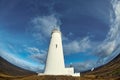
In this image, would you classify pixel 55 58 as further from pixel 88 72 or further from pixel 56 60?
pixel 88 72

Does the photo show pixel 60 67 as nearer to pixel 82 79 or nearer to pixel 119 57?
pixel 82 79

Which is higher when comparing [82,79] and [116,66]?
[116,66]

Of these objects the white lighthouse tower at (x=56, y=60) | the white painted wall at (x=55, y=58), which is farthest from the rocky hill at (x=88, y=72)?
the white painted wall at (x=55, y=58)

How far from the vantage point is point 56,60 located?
38.4 m

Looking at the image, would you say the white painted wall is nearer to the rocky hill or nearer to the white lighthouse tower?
the white lighthouse tower

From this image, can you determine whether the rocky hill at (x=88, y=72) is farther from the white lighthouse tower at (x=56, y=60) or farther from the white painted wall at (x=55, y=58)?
the white painted wall at (x=55, y=58)

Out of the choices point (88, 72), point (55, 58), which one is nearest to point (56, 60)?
point (55, 58)

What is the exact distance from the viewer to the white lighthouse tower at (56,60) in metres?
38.0

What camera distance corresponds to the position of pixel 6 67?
7219 cm

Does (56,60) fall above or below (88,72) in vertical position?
below

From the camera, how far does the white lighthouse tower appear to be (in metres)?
38.0

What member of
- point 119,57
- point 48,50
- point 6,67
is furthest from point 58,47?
point 119,57

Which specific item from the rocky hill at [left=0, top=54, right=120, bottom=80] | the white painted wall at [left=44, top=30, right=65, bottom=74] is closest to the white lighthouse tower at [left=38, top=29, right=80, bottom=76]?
the white painted wall at [left=44, top=30, right=65, bottom=74]

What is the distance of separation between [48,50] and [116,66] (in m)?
40.7
